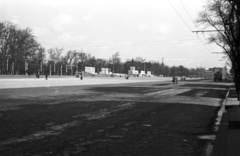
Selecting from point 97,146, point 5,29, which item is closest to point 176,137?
point 97,146

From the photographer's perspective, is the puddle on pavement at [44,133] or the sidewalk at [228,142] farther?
the puddle on pavement at [44,133]

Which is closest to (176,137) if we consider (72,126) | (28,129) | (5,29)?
(72,126)

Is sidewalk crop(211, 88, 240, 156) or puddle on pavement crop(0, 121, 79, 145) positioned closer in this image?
sidewalk crop(211, 88, 240, 156)

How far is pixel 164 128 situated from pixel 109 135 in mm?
2205

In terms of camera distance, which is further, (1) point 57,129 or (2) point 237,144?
(1) point 57,129

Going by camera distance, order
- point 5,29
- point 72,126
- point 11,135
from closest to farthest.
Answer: point 11,135 → point 72,126 → point 5,29

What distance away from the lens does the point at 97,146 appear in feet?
22.7

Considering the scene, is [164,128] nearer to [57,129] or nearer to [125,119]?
[125,119]

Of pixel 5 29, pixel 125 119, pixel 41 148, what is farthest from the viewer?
pixel 5 29

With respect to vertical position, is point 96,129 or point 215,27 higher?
point 215,27

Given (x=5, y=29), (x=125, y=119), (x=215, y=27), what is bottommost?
(x=125, y=119)

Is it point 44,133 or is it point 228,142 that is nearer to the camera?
point 228,142

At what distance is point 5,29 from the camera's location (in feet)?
297

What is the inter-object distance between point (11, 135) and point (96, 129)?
8.14ft
